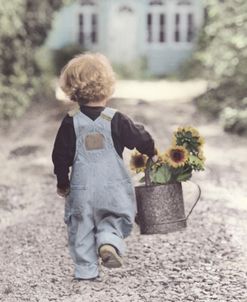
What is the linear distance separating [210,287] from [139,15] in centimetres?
2384

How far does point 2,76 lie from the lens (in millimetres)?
14078

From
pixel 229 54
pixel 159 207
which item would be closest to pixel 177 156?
pixel 159 207

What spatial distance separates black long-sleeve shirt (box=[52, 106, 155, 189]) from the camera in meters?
5.39

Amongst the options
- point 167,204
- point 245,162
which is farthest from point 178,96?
point 167,204

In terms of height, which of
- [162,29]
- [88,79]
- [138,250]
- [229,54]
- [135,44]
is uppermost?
[88,79]

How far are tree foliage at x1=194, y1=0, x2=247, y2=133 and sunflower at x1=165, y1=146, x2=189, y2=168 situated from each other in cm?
725

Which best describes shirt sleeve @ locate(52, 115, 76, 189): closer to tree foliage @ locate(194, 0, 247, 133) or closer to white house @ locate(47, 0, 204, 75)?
tree foliage @ locate(194, 0, 247, 133)

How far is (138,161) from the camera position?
5.62 meters

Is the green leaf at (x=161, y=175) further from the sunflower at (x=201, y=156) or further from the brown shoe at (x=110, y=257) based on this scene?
the brown shoe at (x=110, y=257)

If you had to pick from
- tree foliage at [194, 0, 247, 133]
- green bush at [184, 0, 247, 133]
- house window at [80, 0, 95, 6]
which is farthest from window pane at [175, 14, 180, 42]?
tree foliage at [194, 0, 247, 133]

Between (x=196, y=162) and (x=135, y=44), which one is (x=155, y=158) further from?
(x=135, y=44)

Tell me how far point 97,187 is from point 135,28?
23526 mm

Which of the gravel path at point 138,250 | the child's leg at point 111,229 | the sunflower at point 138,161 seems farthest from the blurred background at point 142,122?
the sunflower at point 138,161

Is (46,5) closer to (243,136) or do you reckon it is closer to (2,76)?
(2,76)
